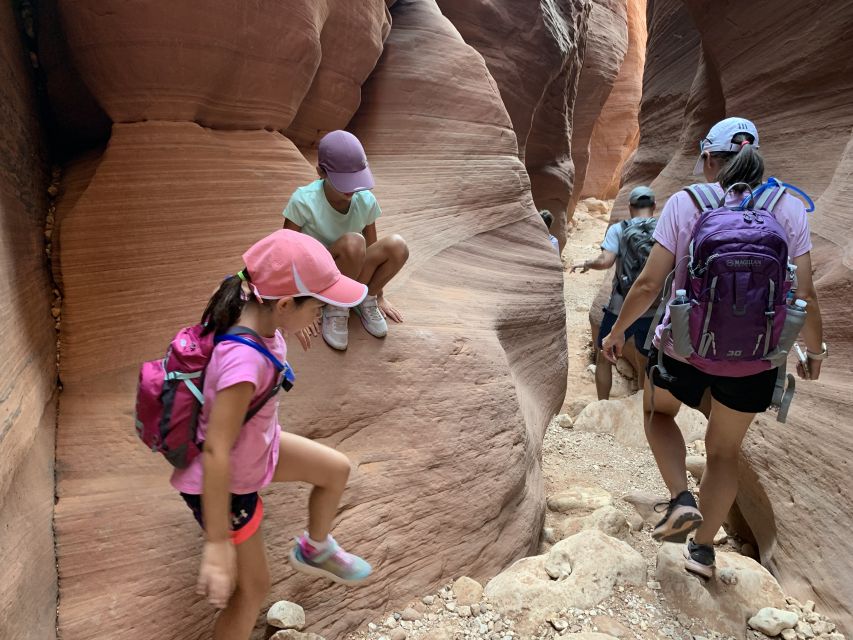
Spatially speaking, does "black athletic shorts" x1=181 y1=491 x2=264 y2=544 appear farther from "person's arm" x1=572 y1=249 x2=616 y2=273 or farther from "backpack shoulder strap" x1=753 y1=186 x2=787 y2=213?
"person's arm" x1=572 y1=249 x2=616 y2=273

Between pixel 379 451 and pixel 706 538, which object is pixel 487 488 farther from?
pixel 706 538

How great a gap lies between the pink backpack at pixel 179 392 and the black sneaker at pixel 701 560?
215cm

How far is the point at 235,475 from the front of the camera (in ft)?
5.35

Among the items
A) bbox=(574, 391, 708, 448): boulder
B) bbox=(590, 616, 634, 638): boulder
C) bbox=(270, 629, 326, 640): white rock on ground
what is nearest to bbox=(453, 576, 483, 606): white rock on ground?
bbox=(590, 616, 634, 638): boulder

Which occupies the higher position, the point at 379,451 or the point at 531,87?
the point at 531,87

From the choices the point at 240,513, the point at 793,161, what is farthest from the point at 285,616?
the point at 793,161

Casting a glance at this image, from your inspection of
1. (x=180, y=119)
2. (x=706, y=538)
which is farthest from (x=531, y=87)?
(x=706, y=538)

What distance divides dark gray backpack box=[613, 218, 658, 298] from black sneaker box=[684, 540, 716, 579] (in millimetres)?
2420

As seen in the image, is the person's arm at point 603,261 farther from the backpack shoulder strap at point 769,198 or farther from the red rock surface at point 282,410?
the backpack shoulder strap at point 769,198

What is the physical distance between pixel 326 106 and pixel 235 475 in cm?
305

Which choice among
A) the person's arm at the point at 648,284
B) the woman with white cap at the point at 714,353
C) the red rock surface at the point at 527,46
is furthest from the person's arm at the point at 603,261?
the red rock surface at the point at 527,46

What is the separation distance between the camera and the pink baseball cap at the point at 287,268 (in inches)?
61.1

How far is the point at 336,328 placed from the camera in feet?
9.66

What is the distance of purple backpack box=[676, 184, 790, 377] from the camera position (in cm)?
206
